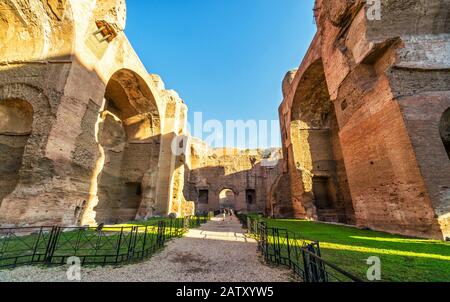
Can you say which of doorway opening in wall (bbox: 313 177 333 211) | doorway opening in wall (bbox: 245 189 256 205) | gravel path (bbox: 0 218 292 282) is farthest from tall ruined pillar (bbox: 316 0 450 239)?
doorway opening in wall (bbox: 245 189 256 205)

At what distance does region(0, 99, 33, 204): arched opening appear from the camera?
314 inches

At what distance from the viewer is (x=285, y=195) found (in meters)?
15.9

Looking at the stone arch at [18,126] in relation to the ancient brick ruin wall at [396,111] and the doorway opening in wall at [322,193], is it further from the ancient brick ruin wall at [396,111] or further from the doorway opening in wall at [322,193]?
the doorway opening in wall at [322,193]

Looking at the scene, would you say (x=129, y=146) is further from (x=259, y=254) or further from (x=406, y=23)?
(x=406, y=23)

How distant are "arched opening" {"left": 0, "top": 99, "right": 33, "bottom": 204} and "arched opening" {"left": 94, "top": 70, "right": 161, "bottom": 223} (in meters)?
6.21

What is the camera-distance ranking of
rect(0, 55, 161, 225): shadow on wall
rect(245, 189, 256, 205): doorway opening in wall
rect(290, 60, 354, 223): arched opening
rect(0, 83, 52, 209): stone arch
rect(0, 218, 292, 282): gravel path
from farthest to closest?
rect(245, 189, 256, 205): doorway opening in wall < rect(290, 60, 354, 223): arched opening < rect(0, 83, 52, 209): stone arch < rect(0, 55, 161, 225): shadow on wall < rect(0, 218, 292, 282): gravel path

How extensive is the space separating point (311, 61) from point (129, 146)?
16.0m

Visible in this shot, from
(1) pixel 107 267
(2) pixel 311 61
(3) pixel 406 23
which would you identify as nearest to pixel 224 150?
(2) pixel 311 61

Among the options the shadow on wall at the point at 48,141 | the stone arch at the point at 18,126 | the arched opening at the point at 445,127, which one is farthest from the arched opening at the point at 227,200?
the arched opening at the point at 445,127

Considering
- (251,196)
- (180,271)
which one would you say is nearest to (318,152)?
(180,271)

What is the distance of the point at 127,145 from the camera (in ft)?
55.3

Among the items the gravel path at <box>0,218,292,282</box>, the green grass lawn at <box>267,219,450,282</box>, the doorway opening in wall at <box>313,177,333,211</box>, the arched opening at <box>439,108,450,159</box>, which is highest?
the arched opening at <box>439,108,450,159</box>

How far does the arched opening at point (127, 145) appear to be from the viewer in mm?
14883

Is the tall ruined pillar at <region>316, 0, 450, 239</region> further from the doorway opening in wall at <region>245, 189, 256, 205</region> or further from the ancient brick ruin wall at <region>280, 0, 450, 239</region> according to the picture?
the doorway opening in wall at <region>245, 189, 256, 205</region>
